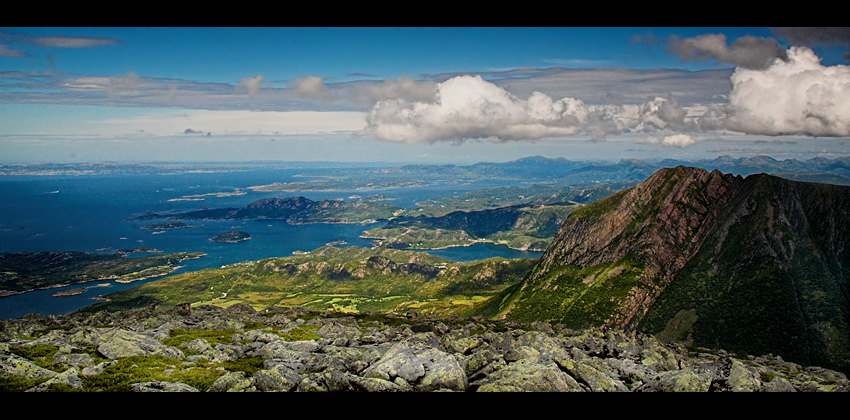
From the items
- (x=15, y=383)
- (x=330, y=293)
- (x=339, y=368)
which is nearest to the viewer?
(x=15, y=383)

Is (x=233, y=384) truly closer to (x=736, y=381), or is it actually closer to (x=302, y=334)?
(x=736, y=381)

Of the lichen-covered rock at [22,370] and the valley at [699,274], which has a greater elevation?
the lichen-covered rock at [22,370]

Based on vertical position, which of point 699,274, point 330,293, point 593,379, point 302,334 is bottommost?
point 330,293

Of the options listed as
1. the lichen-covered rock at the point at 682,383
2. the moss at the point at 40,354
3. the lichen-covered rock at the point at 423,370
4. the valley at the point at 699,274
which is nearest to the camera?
the lichen-covered rock at the point at 423,370

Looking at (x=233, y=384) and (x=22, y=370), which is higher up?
(x=233, y=384)

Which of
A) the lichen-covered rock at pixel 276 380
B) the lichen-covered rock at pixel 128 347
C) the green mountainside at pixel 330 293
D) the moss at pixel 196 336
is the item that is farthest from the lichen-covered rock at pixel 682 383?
the green mountainside at pixel 330 293

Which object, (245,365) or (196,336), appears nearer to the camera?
(245,365)

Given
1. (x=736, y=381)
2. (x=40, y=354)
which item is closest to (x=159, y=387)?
(x=40, y=354)

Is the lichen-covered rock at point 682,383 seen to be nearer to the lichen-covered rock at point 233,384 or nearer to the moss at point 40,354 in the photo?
the lichen-covered rock at point 233,384
